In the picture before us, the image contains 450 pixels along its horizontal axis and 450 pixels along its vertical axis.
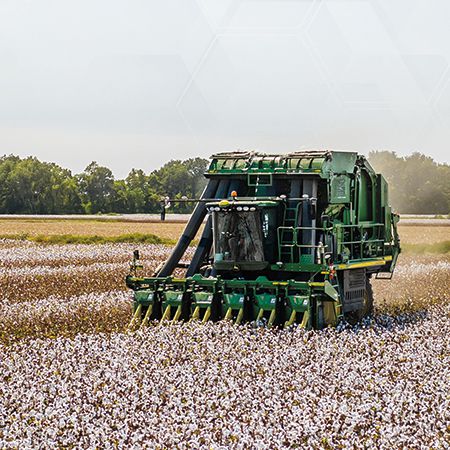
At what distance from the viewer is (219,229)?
15891 mm

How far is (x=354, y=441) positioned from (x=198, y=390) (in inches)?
95.8

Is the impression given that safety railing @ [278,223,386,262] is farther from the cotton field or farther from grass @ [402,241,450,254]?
grass @ [402,241,450,254]

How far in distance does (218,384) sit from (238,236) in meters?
5.63

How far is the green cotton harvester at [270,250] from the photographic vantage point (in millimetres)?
14984

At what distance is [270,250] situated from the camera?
15805 mm

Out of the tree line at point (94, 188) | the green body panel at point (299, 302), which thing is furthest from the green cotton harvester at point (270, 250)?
the tree line at point (94, 188)

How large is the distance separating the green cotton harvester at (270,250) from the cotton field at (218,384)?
28.4 inches

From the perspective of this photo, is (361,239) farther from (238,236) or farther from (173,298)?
(173,298)

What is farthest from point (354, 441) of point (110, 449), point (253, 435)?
point (110, 449)

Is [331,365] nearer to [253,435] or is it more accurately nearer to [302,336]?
[302,336]

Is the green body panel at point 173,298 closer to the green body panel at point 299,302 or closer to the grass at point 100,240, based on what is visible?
the green body panel at point 299,302

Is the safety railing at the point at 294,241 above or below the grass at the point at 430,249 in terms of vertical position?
above

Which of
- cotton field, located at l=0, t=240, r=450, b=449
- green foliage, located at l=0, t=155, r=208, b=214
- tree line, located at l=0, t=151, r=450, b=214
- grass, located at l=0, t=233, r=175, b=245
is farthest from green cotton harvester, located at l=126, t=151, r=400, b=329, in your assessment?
green foliage, located at l=0, t=155, r=208, b=214

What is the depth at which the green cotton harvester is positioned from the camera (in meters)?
15.0
